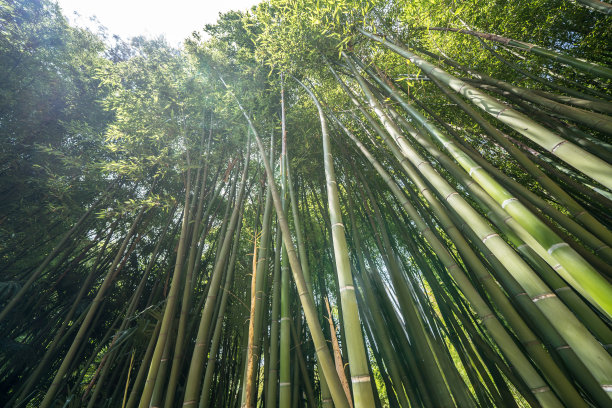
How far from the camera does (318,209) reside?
307 centimetres

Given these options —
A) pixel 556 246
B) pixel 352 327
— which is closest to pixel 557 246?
pixel 556 246

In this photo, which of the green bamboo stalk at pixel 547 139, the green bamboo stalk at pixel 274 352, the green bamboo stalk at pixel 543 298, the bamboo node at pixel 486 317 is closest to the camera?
the green bamboo stalk at pixel 543 298

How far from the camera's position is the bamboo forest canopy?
741 mm

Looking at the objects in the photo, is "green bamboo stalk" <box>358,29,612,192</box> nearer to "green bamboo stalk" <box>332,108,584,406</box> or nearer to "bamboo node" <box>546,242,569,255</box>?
"bamboo node" <box>546,242,569,255</box>

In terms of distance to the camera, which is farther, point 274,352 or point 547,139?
point 274,352

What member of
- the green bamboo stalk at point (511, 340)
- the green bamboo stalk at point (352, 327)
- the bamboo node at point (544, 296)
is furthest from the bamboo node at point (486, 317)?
the green bamboo stalk at point (352, 327)

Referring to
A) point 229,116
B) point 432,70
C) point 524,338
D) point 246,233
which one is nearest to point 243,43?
point 229,116

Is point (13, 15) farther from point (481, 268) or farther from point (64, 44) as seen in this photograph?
point (481, 268)

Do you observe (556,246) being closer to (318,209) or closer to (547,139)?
(547,139)

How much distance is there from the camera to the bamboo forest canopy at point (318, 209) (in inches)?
29.2

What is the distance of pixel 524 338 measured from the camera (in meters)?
0.73

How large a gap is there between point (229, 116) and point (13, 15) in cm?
417

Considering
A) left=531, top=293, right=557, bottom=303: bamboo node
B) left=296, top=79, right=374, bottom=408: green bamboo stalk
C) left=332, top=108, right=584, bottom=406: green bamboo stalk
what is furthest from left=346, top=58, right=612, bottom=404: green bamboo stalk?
left=296, top=79, right=374, bottom=408: green bamboo stalk

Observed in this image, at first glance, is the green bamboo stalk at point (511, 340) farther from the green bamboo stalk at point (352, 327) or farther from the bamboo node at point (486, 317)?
the green bamboo stalk at point (352, 327)
